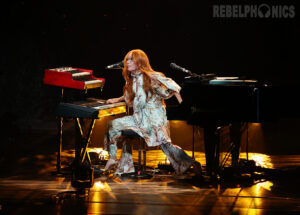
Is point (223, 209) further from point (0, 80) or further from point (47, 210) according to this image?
point (0, 80)

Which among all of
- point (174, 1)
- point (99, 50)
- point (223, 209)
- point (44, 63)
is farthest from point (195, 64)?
point (223, 209)

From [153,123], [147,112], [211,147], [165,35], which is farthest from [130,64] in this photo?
[165,35]

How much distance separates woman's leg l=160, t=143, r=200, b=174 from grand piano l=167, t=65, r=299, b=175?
8.1 inches

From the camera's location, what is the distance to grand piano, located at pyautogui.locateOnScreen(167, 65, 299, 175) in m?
4.86

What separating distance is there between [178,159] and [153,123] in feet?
1.43

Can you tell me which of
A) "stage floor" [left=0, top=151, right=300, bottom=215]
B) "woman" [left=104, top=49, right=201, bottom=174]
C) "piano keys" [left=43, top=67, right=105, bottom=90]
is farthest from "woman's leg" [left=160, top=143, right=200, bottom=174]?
"piano keys" [left=43, top=67, right=105, bottom=90]

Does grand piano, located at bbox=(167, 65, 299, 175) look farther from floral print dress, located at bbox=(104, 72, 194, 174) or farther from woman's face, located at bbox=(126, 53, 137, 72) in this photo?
woman's face, located at bbox=(126, 53, 137, 72)

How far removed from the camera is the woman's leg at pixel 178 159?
16.8ft

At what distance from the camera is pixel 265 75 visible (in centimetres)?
912

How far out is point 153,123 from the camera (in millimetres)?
5211

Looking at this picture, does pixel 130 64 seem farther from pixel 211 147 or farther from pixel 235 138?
pixel 235 138

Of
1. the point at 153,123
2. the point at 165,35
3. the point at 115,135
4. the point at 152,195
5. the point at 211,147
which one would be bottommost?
the point at 152,195

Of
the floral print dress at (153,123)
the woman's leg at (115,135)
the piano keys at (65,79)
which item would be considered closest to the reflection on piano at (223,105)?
the floral print dress at (153,123)

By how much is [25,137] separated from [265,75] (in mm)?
4232
